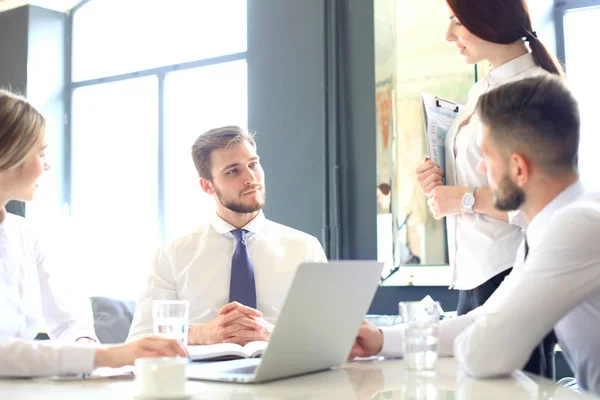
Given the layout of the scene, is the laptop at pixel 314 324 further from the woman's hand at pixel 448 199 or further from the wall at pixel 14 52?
the wall at pixel 14 52

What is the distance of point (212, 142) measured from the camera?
3.02m

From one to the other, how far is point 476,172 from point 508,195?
0.48m

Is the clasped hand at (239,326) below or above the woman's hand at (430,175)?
below

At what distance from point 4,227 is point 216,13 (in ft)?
11.2

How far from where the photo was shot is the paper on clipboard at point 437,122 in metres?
2.16

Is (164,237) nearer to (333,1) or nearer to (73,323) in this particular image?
(333,1)

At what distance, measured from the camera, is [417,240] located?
12.8ft

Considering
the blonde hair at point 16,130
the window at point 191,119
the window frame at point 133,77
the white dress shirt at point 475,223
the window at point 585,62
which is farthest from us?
the window frame at point 133,77

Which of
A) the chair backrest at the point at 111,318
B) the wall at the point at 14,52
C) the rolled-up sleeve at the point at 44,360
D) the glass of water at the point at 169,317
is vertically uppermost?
the wall at the point at 14,52

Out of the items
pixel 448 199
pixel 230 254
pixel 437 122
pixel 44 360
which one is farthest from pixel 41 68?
pixel 44 360

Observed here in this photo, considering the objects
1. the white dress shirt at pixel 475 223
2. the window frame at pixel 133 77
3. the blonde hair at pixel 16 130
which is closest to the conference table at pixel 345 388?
the white dress shirt at pixel 475 223

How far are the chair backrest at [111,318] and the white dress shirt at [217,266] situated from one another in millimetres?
1130

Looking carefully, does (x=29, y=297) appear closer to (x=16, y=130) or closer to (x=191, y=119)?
(x=16, y=130)

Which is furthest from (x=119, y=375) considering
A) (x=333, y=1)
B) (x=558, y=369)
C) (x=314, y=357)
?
(x=333, y=1)
